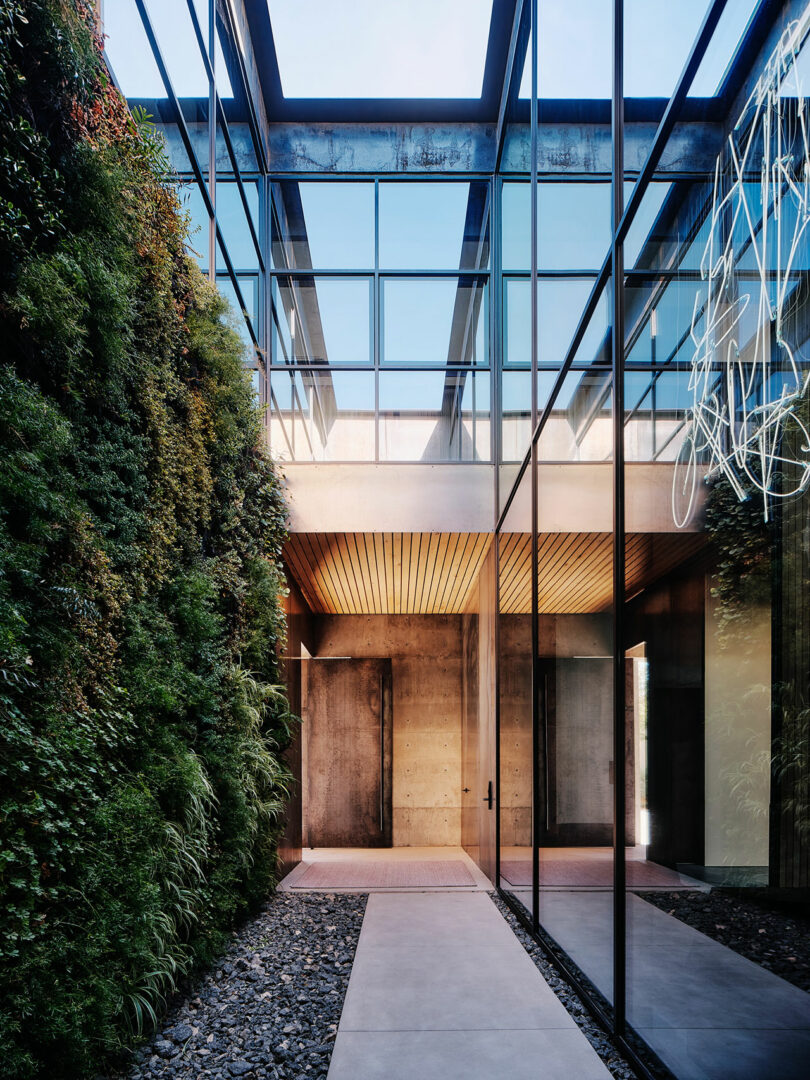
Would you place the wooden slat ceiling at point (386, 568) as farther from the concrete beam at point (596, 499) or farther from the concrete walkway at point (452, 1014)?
the concrete walkway at point (452, 1014)

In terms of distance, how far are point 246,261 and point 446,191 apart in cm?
298

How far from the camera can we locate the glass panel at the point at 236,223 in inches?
254

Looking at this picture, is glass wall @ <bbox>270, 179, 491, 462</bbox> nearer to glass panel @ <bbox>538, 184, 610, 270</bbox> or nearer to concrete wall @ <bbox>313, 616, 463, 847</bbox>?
glass panel @ <bbox>538, 184, 610, 270</bbox>

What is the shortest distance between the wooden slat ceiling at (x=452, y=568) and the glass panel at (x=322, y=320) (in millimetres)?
2081

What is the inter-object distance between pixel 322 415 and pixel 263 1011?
5.75 meters

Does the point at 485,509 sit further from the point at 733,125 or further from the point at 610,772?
the point at 733,125

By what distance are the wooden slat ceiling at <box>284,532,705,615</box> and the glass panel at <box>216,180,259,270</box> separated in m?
2.76

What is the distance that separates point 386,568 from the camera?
9.56 meters

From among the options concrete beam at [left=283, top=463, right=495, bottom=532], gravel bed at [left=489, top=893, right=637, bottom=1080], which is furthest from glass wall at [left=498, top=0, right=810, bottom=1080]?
concrete beam at [left=283, top=463, right=495, bottom=532]

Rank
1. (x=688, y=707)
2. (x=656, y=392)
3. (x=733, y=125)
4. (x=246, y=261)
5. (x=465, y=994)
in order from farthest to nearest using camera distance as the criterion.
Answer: (x=246, y=261) → (x=465, y=994) → (x=656, y=392) → (x=688, y=707) → (x=733, y=125)

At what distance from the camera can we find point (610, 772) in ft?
11.3

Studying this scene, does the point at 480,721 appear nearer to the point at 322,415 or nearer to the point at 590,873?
the point at 322,415

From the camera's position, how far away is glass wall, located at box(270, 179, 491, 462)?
8.23 meters

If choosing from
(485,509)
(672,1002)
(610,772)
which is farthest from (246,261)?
(672,1002)
